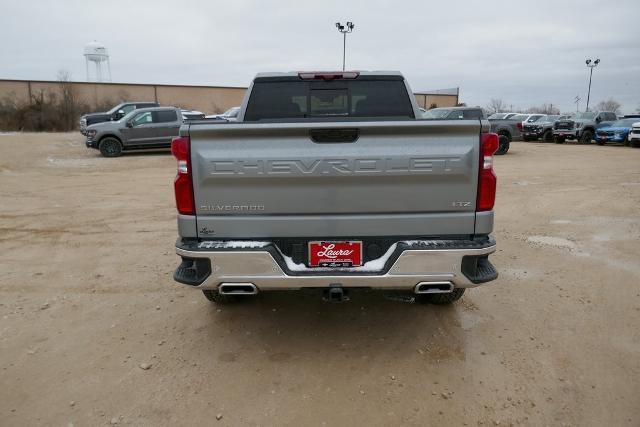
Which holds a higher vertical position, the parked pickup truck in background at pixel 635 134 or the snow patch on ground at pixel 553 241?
the parked pickup truck in background at pixel 635 134

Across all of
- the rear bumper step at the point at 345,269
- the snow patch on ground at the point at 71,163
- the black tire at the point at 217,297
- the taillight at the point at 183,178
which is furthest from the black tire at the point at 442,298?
the snow patch on ground at the point at 71,163

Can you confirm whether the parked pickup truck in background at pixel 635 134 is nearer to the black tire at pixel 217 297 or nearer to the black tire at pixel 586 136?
the black tire at pixel 586 136

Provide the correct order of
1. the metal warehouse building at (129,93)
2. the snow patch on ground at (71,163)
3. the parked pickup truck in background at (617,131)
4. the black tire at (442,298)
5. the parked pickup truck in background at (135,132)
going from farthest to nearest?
the metal warehouse building at (129,93) → the parked pickup truck in background at (617,131) → the parked pickup truck in background at (135,132) → the snow patch on ground at (71,163) → the black tire at (442,298)

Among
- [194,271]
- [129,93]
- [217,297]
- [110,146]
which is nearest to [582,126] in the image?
[110,146]

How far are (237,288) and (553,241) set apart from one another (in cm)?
484

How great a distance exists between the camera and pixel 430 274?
3.07 metres

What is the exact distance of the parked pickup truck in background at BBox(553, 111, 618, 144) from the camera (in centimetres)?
2509

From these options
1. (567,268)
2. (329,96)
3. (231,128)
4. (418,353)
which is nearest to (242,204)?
(231,128)

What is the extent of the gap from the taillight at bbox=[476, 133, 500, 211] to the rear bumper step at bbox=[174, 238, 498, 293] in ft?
0.87

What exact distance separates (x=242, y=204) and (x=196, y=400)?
1.28 meters

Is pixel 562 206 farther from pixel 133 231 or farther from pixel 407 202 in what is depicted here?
pixel 133 231

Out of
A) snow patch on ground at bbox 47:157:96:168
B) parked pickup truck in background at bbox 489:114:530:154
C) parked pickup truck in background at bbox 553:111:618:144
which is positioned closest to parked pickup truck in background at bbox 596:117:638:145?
parked pickup truck in background at bbox 553:111:618:144

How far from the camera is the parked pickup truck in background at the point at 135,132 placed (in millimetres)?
17344

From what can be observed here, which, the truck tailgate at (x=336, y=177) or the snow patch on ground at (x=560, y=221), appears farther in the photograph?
the snow patch on ground at (x=560, y=221)
